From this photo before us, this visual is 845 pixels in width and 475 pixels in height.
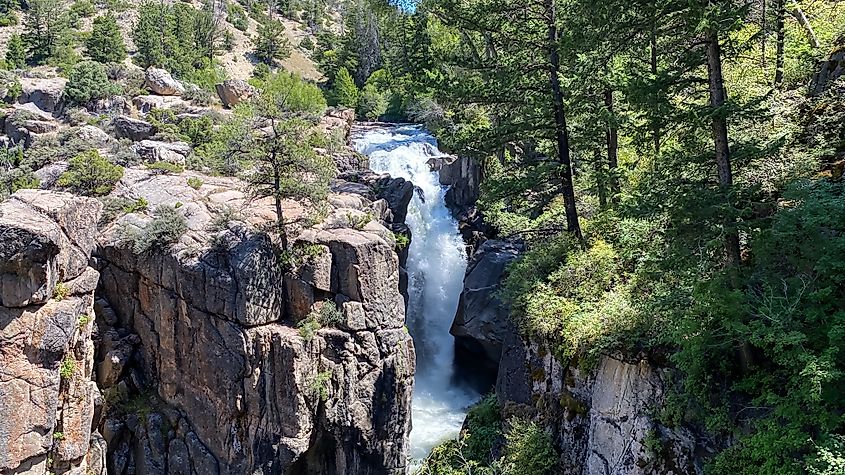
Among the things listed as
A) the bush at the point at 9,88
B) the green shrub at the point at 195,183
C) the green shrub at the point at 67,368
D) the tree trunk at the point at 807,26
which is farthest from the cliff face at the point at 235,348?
the bush at the point at 9,88

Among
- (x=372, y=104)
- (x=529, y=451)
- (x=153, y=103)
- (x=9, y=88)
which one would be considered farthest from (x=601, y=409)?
(x=372, y=104)

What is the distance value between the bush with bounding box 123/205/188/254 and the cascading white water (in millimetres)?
11110

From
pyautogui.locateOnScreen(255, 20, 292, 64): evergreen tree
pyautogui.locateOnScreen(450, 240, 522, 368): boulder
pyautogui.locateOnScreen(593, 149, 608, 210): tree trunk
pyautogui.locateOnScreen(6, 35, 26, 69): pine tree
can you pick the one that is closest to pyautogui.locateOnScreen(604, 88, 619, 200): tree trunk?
pyautogui.locateOnScreen(593, 149, 608, 210): tree trunk

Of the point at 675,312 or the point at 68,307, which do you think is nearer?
the point at 675,312

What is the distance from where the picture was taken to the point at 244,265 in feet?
56.9

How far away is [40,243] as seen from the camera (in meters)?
14.2

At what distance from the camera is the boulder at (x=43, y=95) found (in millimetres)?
36375

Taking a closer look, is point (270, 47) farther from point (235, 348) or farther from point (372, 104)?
point (235, 348)

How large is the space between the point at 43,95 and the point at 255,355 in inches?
1193

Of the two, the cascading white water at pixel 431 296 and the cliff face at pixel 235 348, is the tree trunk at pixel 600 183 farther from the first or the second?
the cascading white water at pixel 431 296

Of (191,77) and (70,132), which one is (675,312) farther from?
(191,77)

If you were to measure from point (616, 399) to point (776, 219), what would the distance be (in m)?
4.18

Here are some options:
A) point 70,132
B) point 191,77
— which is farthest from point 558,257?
point 191,77

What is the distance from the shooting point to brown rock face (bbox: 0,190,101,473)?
14086mm
